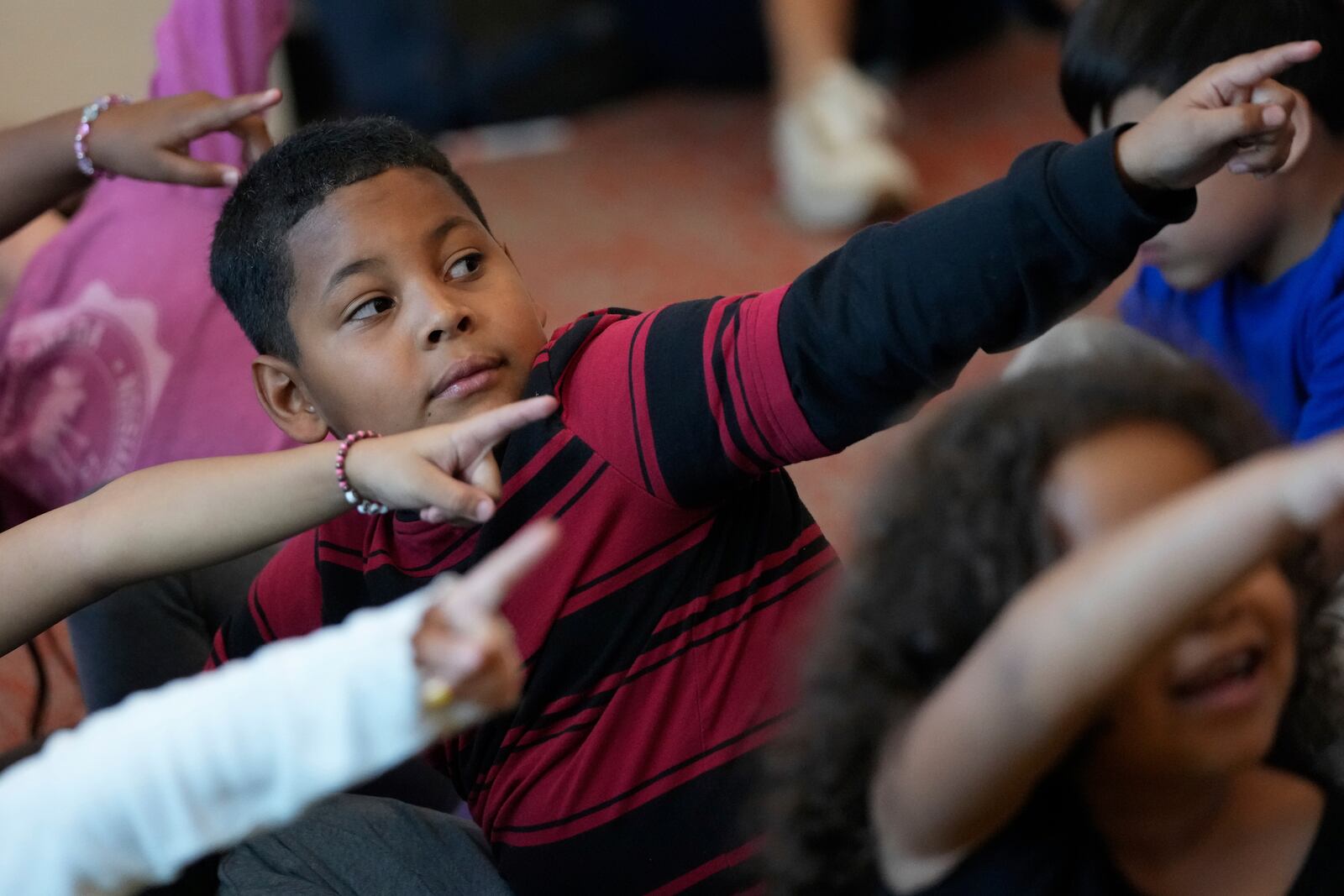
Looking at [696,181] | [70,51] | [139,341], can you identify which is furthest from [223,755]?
[696,181]

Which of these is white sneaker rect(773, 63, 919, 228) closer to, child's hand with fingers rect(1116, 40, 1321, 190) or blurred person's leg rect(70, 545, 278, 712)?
blurred person's leg rect(70, 545, 278, 712)

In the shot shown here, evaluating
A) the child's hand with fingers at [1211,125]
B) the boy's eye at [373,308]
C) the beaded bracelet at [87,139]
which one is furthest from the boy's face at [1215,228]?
the beaded bracelet at [87,139]

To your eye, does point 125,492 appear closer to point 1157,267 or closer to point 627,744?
point 627,744

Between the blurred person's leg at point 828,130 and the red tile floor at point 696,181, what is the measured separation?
51 millimetres

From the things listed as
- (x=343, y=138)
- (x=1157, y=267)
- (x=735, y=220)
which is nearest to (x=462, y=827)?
(x=343, y=138)

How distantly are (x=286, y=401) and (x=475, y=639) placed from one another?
473 millimetres

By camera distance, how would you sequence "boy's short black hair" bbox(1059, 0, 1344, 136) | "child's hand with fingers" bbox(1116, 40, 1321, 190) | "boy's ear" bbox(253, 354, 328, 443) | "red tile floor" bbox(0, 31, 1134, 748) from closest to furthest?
"child's hand with fingers" bbox(1116, 40, 1321, 190) < "boy's ear" bbox(253, 354, 328, 443) < "boy's short black hair" bbox(1059, 0, 1344, 136) < "red tile floor" bbox(0, 31, 1134, 748)

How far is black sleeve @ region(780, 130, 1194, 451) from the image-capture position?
679 millimetres

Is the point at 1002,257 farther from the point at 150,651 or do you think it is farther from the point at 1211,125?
the point at 150,651

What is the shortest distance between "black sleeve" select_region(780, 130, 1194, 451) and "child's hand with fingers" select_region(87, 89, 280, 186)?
539 mm

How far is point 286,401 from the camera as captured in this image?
3.10ft

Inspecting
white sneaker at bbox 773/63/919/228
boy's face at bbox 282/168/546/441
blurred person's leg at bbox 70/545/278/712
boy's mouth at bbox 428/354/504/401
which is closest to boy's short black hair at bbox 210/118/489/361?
boy's face at bbox 282/168/546/441

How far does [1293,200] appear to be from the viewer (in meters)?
1.05

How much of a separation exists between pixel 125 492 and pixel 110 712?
27 cm
